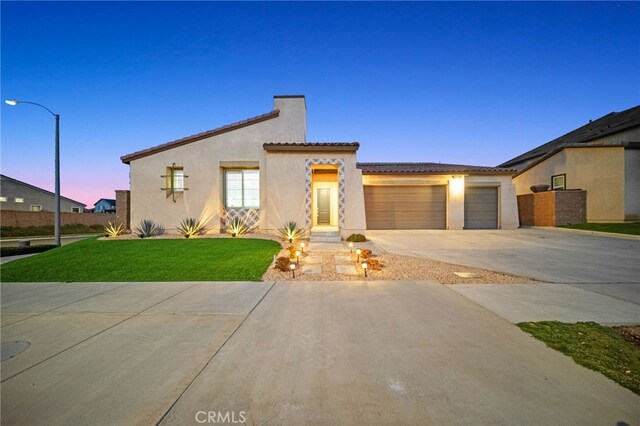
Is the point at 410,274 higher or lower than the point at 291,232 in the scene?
lower

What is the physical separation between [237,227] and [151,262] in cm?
441

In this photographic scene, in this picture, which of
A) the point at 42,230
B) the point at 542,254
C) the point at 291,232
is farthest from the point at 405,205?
the point at 42,230

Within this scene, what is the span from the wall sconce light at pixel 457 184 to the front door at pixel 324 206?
24.0ft

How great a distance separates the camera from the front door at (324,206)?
53.6 feet

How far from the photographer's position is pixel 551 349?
300 centimetres

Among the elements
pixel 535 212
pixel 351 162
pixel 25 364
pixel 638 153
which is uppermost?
pixel 638 153

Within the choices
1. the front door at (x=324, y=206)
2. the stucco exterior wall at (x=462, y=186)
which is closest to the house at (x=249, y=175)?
the front door at (x=324, y=206)

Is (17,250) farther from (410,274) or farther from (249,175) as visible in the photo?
(410,274)

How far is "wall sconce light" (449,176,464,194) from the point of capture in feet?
51.5

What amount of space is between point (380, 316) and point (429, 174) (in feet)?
44.7

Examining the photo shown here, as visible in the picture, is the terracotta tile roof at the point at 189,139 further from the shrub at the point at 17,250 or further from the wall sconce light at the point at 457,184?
the wall sconce light at the point at 457,184

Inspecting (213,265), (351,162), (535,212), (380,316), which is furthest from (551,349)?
(535,212)

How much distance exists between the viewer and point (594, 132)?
20484mm

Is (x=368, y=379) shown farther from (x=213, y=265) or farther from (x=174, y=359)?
(x=213, y=265)
